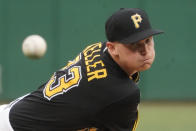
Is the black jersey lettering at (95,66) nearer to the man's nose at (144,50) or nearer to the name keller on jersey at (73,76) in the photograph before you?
the name keller on jersey at (73,76)

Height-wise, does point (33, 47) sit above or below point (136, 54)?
below

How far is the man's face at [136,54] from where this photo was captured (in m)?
3.46

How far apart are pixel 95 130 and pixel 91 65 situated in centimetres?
55

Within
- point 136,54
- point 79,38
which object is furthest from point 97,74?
point 79,38

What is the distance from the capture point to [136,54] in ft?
11.4

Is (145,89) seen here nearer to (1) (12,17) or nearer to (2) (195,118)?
(2) (195,118)

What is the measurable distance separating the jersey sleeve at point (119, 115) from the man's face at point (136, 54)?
26cm

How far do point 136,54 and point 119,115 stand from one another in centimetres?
51

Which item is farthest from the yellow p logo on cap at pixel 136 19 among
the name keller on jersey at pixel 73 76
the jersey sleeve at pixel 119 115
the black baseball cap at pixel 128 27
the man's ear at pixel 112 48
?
the jersey sleeve at pixel 119 115

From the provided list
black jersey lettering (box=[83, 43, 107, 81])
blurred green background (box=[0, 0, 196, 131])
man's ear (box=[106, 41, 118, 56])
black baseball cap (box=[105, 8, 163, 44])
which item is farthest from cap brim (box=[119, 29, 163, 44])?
blurred green background (box=[0, 0, 196, 131])

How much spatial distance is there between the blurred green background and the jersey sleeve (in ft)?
22.7

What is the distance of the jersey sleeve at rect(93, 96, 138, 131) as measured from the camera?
3.54 metres

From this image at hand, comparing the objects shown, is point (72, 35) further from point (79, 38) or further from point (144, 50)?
point (144, 50)

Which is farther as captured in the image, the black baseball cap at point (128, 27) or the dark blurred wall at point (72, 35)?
the dark blurred wall at point (72, 35)
